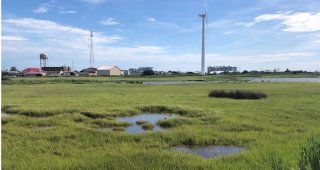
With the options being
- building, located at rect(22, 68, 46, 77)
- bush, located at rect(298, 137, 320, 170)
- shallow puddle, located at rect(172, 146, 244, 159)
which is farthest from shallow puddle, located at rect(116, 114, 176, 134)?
building, located at rect(22, 68, 46, 77)

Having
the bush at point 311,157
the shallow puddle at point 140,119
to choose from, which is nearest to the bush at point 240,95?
the shallow puddle at point 140,119

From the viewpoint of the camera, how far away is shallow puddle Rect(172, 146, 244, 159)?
11.5 metres

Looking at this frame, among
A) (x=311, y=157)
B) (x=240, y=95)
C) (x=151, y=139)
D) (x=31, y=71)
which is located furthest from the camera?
(x=31, y=71)

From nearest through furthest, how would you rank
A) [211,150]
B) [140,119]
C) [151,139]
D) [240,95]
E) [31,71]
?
[211,150] < [151,139] < [140,119] < [240,95] < [31,71]

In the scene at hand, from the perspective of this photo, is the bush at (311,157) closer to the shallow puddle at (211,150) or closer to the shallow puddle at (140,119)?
the shallow puddle at (211,150)

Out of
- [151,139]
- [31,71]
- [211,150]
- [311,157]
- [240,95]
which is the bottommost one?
[211,150]

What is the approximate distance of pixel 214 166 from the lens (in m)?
9.43

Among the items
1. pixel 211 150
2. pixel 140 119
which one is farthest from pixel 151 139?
pixel 140 119

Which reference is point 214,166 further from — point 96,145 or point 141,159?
point 96,145

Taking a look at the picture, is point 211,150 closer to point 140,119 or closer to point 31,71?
point 140,119

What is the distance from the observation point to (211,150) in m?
Answer: 12.0

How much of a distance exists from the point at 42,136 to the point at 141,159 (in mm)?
5161

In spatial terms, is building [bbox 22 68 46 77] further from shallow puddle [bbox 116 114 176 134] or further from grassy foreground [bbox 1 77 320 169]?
shallow puddle [bbox 116 114 176 134]

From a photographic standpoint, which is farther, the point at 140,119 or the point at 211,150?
the point at 140,119
